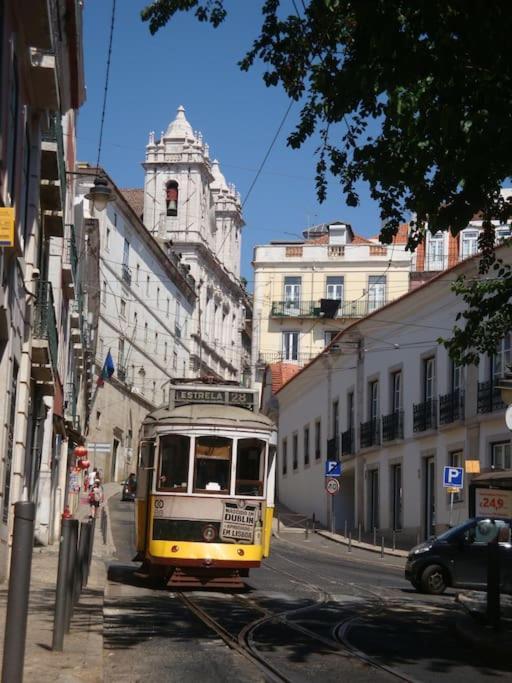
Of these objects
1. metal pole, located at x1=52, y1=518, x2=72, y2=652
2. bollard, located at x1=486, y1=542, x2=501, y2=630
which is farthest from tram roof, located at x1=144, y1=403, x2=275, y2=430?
metal pole, located at x1=52, y1=518, x2=72, y2=652

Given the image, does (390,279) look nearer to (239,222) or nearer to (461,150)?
(239,222)

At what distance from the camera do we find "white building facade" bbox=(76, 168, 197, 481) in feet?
203

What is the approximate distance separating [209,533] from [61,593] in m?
8.07

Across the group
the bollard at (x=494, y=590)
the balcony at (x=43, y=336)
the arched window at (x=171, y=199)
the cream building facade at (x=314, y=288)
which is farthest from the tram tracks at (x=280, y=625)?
the arched window at (x=171, y=199)

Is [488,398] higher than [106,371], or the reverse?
[106,371]

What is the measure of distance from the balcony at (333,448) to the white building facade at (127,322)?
1226 centimetres

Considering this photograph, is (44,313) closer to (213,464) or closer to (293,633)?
(213,464)

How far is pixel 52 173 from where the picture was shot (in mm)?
21469

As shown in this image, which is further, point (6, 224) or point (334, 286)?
point (334, 286)

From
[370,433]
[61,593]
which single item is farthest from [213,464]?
[370,433]

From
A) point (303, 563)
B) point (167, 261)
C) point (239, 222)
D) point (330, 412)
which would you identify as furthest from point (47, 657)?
point (239, 222)

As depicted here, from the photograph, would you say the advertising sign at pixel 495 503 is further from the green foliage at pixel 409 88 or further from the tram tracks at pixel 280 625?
the green foliage at pixel 409 88

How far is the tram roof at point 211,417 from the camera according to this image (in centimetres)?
1825

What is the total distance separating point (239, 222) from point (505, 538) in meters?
88.4
